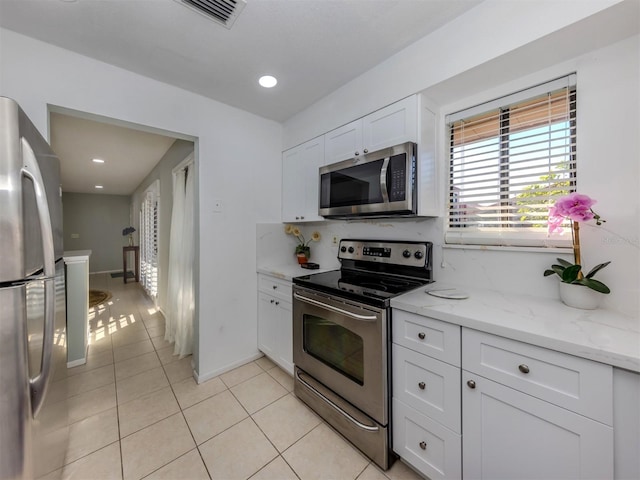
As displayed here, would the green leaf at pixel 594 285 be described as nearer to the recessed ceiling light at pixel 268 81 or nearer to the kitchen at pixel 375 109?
the kitchen at pixel 375 109

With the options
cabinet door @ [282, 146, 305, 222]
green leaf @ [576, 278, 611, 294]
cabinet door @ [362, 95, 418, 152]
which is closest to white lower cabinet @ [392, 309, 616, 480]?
green leaf @ [576, 278, 611, 294]

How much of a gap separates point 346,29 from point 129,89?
5.11 ft

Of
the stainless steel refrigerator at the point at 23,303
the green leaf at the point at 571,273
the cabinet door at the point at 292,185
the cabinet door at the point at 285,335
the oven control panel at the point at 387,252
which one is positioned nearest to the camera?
the stainless steel refrigerator at the point at 23,303

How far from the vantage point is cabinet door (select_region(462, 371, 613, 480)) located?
2.78 feet

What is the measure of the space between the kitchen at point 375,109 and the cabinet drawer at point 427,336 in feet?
2.03

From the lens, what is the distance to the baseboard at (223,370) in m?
2.17

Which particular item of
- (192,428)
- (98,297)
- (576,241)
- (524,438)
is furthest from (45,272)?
(98,297)

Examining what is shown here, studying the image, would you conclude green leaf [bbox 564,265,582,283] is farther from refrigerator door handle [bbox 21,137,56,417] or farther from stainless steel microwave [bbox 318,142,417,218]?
refrigerator door handle [bbox 21,137,56,417]

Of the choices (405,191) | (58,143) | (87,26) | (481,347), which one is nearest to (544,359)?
(481,347)

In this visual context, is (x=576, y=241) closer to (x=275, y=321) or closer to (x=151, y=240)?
(x=275, y=321)

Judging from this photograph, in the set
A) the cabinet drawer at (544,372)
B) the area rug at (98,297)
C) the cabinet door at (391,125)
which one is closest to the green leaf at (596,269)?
the cabinet drawer at (544,372)

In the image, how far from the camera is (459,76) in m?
1.41

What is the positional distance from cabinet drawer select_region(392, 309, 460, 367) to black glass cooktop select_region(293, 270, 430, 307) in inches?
5.2

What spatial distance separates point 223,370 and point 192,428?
0.63m
